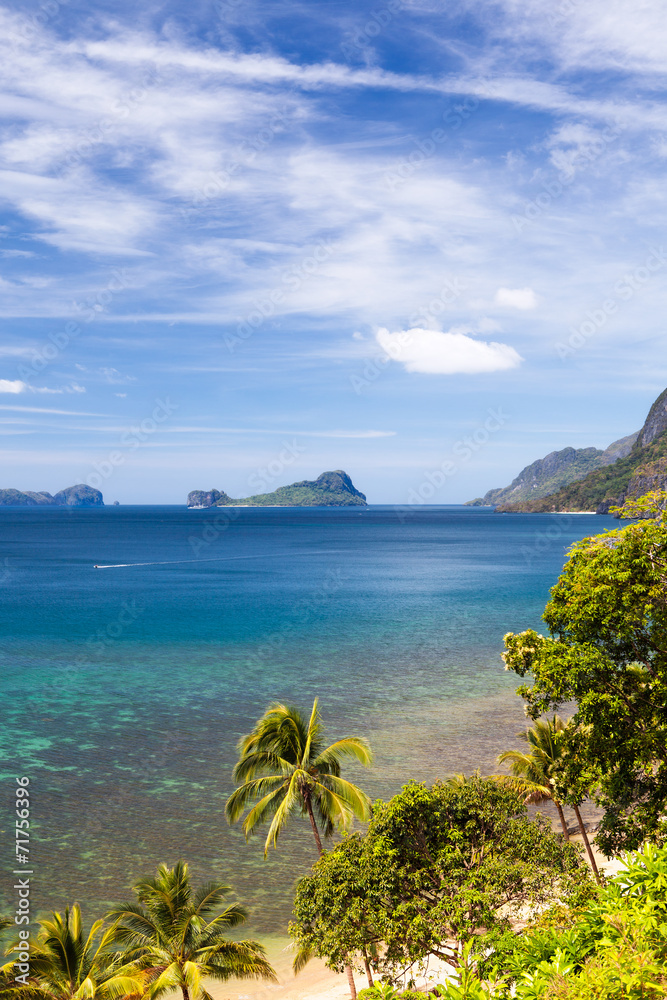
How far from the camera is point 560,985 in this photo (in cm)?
823

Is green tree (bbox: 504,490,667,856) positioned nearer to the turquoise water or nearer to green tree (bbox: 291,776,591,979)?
green tree (bbox: 291,776,591,979)

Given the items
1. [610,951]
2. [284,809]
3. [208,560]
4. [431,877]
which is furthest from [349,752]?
[208,560]

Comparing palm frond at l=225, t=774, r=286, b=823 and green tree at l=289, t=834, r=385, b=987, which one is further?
palm frond at l=225, t=774, r=286, b=823

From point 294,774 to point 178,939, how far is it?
641 centimetres

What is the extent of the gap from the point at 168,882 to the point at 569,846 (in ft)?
41.4

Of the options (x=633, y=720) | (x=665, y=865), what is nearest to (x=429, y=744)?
(x=633, y=720)

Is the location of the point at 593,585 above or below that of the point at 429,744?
above

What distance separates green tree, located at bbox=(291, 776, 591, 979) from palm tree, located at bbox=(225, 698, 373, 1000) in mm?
3069

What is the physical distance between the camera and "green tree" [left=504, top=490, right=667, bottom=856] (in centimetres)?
1852

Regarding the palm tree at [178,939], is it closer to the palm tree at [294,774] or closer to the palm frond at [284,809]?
the palm frond at [284,809]

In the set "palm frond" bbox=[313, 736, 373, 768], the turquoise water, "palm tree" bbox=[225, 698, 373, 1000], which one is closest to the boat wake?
the turquoise water

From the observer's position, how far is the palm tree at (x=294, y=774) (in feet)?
79.6

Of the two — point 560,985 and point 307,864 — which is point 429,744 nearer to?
point 307,864

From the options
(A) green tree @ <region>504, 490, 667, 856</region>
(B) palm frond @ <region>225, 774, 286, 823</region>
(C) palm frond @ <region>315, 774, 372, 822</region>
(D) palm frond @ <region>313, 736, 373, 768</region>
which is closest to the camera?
(A) green tree @ <region>504, 490, 667, 856</region>
